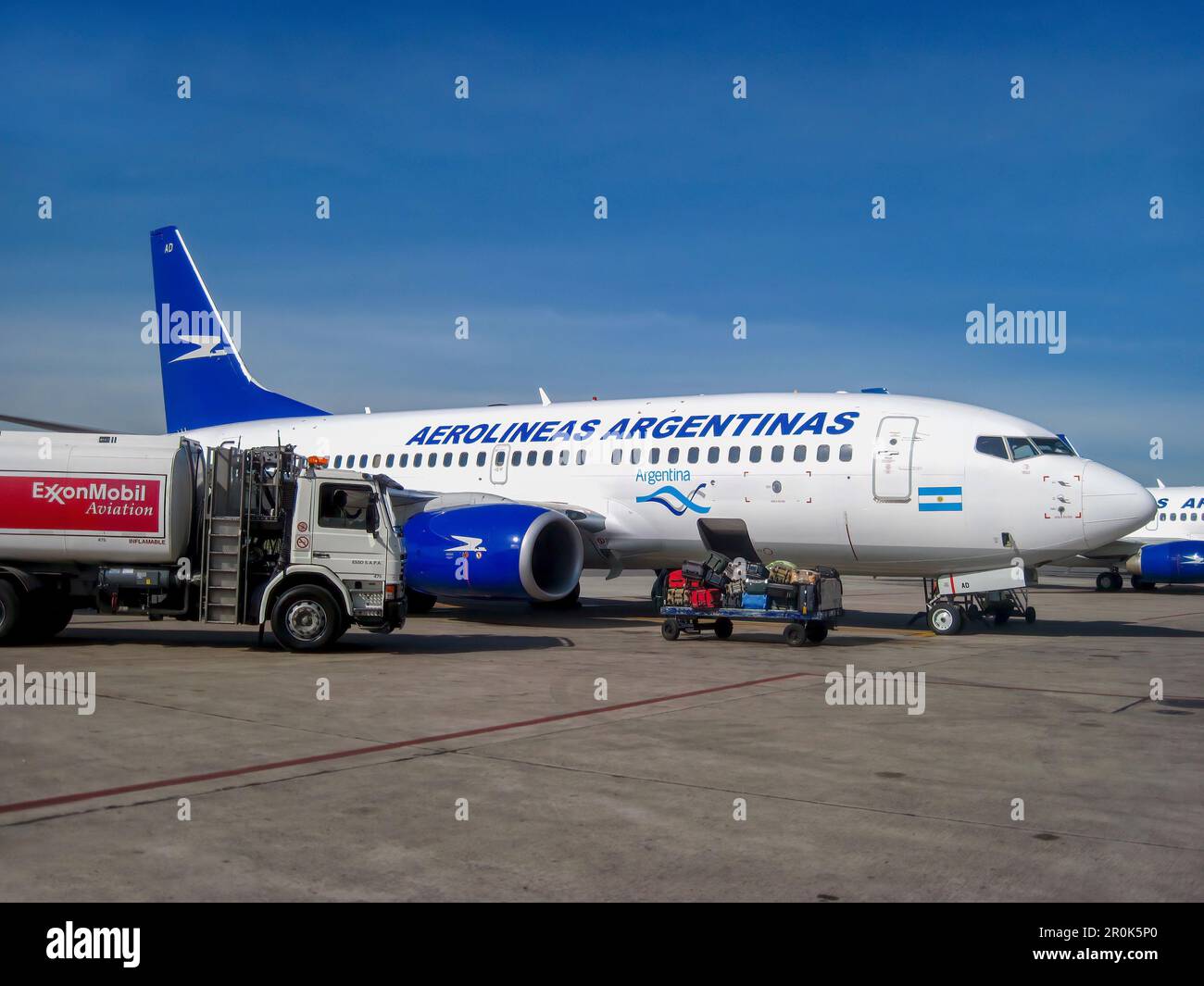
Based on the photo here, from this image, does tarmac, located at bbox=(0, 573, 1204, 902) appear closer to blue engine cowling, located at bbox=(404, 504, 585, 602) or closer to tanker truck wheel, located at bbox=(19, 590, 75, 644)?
tanker truck wheel, located at bbox=(19, 590, 75, 644)

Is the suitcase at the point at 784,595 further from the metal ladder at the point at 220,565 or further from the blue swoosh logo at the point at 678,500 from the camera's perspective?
the metal ladder at the point at 220,565

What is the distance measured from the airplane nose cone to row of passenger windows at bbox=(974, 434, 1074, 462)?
0.82 meters

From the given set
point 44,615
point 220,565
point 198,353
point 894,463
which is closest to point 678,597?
point 894,463

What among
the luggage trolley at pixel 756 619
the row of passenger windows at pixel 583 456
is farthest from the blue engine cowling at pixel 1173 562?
the luggage trolley at pixel 756 619

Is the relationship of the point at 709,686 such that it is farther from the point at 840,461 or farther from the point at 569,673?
the point at 840,461

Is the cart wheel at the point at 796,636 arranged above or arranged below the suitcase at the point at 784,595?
below

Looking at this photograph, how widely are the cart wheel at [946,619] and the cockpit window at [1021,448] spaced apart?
2.64 m

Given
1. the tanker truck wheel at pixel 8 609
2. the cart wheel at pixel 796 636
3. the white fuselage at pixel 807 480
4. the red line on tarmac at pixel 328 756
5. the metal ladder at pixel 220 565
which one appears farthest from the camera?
the white fuselage at pixel 807 480

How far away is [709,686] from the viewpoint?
449 inches

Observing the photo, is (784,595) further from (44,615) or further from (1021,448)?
(44,615)

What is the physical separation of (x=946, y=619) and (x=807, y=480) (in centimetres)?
306

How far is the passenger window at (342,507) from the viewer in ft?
45.5

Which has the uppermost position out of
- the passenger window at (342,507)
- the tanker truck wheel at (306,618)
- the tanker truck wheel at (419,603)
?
the passenger window at (342,507)
